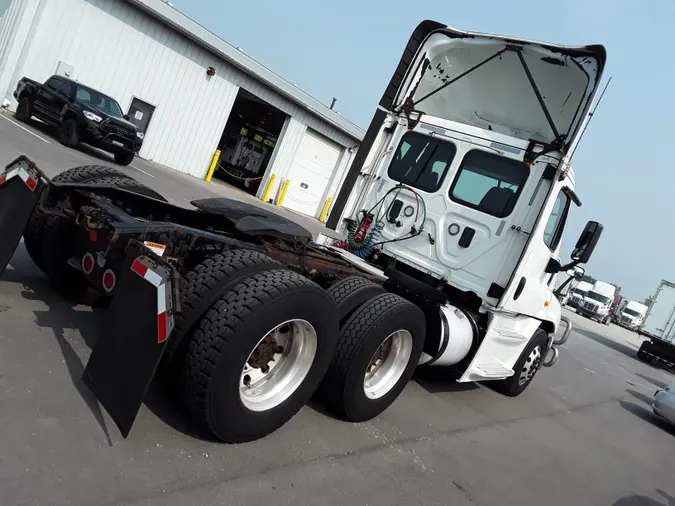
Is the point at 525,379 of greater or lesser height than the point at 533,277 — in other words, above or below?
below

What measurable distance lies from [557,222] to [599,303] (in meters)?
38.4

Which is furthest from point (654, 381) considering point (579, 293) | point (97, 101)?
point (579, 293)

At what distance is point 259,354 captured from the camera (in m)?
3.53

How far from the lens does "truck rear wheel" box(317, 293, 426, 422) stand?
421 centimetres

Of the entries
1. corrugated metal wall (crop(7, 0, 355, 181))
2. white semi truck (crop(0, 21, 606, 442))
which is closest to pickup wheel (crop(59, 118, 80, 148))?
corrugated metal wall (crop(7, 0, 355, 181))

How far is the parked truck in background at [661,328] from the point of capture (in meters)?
21.0

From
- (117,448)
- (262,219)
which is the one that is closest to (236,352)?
(117,448)

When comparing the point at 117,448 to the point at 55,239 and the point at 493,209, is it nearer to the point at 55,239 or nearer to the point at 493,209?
the point at 55,239

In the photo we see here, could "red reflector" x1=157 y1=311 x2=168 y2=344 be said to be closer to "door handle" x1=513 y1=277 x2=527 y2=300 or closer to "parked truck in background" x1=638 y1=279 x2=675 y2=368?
"door handle" x1=513 y1=277 x2=527 y2=300

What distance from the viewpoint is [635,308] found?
4094 centimetres

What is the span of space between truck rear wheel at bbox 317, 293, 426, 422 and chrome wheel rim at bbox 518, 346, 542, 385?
2.96 metres

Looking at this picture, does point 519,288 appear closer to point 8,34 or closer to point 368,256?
point 368,256

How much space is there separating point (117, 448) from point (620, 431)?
7.35 meters

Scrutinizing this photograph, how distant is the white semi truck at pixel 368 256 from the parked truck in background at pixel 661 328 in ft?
54.0
